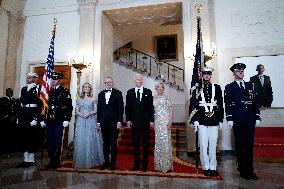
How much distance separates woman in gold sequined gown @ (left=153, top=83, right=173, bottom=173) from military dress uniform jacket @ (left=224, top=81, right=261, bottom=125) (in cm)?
109

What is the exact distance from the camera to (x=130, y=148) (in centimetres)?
654

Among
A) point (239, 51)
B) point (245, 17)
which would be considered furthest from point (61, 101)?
point (245, 17)

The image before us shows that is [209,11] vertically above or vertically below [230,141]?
above

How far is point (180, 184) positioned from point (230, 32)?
4.94m

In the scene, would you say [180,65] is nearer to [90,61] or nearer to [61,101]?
[90,61]

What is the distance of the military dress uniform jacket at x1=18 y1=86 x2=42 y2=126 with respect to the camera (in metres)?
4.91

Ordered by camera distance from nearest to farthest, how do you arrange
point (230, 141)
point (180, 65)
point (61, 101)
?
1. point (61, 101)
2. point (230, 141)
3. point (180, 65)

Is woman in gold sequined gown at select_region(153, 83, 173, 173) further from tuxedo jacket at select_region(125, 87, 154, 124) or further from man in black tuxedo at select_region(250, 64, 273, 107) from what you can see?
man in black tuxedo at select_region(250, 64, 273, 107)

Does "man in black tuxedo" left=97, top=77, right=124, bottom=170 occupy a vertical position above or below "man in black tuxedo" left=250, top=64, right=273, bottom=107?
below

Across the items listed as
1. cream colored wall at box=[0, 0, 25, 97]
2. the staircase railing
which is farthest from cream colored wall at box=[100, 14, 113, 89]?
the staircase railing

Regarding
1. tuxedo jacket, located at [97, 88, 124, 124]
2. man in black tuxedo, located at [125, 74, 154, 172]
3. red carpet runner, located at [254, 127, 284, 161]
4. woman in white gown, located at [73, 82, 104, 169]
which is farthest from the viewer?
red carpet runner, located at [254, 127, 284, 161]

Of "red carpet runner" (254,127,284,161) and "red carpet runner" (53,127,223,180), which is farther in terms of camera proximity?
"red carpet runner" (254,127,284,161)

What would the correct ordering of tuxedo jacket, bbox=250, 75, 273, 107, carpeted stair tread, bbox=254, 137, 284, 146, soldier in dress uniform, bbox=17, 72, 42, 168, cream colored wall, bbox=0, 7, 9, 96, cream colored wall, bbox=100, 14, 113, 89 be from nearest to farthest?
soldier in dress uniform, bbox=17, 72, 42, 168 → carpeted stair tread, bbox=254, 137, 284, 146 → tuxedo jacket, bbox=250, 75, 273, 107 → cream colored wall, bbox=100, 14, 113, 89 → cream colored wall, bbox=0, 7, 9, 96

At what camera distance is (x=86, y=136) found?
4812 mm
